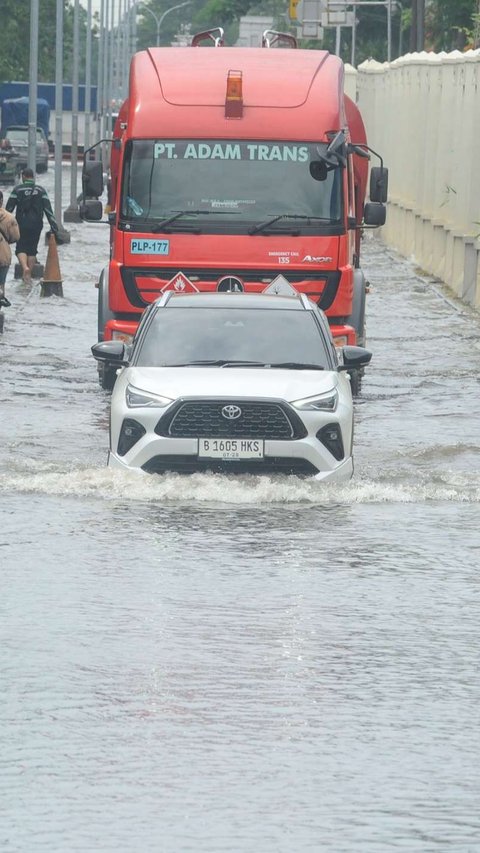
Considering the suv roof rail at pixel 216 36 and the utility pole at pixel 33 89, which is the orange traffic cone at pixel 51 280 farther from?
the utility pole at pixel 33 89

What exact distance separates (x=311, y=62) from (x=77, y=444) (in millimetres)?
5376

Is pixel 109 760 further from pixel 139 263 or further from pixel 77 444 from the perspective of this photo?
pixel 139 263

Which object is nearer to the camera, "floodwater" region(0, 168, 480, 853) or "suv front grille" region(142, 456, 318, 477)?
"floodwater" region(0, 168, 480, 853)

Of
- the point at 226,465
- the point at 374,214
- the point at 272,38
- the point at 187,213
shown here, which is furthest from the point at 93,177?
the point at 226,465

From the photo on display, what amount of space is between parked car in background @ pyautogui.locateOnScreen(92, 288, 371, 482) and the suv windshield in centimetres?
1

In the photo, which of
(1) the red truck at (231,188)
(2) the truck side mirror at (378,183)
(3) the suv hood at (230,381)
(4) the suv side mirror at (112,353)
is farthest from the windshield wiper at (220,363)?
(2) the truck side mirror at (378,183)

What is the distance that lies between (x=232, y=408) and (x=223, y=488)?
0.52 m

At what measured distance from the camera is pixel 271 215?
19.8 meters

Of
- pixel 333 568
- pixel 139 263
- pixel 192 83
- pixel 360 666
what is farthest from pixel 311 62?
pixel 360 666

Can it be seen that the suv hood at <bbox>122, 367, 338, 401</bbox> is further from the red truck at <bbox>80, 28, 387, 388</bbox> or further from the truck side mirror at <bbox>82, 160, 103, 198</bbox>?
the truck side mirror at <bbox>82, 160, 103, 198</bbox>

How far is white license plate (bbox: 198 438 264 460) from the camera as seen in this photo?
45.5 feet

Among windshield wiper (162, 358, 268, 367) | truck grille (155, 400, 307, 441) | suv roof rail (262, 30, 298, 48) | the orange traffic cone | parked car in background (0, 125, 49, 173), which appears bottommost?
parked car in background (0, 125, 49, 173)

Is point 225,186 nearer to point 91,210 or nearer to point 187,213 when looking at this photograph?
point 187,213

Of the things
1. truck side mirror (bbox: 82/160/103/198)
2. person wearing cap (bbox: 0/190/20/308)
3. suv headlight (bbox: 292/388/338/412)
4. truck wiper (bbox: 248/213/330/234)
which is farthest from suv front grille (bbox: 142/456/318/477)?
person wearing cap (bbox: 0/190/20/308)
